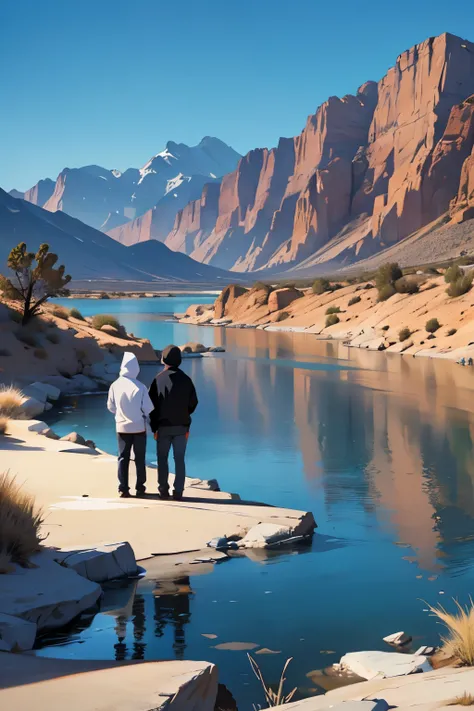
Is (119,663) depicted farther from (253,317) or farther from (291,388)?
(253,317)

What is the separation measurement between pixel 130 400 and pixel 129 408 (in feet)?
0.34

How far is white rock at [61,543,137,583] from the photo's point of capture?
8.04 meters

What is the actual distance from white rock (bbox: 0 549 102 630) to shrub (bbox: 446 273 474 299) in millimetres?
39263

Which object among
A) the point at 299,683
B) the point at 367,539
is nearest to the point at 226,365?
the point at 367,539

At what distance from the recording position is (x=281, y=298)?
6712 centimetres

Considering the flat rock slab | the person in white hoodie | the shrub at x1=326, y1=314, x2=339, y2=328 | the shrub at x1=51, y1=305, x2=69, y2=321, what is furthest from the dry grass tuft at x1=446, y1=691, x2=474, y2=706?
the shrub at x1=326, y1=314, x2=339, y2=328

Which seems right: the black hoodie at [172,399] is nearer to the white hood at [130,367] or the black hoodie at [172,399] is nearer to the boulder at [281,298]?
the white hood at [130,367]

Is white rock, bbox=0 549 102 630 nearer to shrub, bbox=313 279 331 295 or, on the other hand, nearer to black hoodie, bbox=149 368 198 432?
black hoodie, bbox=149 368 198 432

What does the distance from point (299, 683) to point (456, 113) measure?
149241 millimetres

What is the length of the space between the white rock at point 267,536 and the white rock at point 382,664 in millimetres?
3247

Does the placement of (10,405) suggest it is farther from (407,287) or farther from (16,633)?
(407,287)

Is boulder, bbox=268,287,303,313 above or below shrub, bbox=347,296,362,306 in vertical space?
above

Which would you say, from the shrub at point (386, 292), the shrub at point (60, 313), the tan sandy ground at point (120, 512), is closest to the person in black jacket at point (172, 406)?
the tan sandy ground at point (120, 512)

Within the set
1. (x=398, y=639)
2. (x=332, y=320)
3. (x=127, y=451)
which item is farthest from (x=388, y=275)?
(x=398, y=639)
